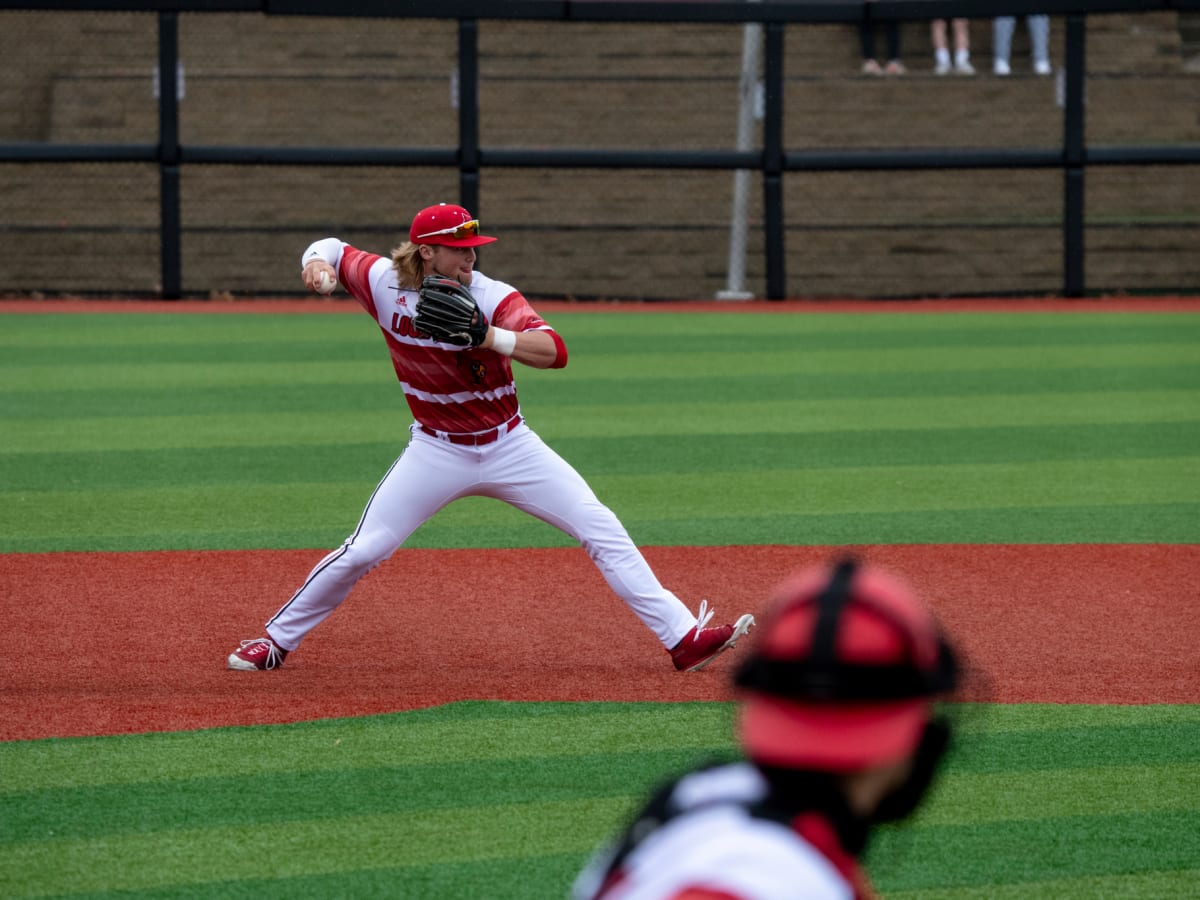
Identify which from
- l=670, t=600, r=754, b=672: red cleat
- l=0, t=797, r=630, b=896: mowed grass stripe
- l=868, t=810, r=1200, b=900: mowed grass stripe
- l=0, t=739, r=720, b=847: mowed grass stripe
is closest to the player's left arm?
l=670, t=600, r=754, b=672: red cleat

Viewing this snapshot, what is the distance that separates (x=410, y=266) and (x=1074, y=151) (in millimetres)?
12571

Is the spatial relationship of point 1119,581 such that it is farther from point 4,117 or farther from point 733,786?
point 4,117

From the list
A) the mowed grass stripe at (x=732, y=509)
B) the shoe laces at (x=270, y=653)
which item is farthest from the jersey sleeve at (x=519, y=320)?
the mowed grass stripe at (x=732, y=509)

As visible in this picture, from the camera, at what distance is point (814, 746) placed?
157 centimetres

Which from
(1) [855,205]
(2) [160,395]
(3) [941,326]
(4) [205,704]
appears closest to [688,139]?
(1) [855,205]

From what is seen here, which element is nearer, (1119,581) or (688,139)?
(1119,581)

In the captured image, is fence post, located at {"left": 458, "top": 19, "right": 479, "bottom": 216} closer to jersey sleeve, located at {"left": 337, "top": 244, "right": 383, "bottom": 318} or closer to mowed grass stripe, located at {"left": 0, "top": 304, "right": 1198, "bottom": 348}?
mowed grass stripe, located at {"left": 0, "top": 304, "right": 1198, "bottom": 348}

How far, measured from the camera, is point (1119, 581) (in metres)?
7.26

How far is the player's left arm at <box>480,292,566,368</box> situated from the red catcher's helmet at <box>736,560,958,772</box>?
12.5 feet

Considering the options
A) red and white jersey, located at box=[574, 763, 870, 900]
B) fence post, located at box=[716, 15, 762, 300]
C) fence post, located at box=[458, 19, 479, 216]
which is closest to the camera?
red and white jersey, located at box=[574, 763, 870, 900]

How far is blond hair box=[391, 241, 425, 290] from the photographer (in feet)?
18.8

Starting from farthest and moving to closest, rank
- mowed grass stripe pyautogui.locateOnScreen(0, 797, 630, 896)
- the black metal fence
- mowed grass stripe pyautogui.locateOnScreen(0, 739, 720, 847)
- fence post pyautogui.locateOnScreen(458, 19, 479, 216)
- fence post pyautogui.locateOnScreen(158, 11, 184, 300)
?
the black metal fence < fence post pyautogui.locateOnScreen(458, 19, 479, 216) < fence post pyautogui.locateOnScreen(158, 11, 184, 300) < mowed grass stripe pyautogui.locateOnScreen(0, 739, 720, 847) < mowed grass stripe pyautogui.locateOnScreen(0, 797, 630, 896)

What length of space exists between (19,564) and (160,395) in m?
4.61

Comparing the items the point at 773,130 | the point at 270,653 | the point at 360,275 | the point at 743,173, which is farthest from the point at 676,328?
the point at 270,653
